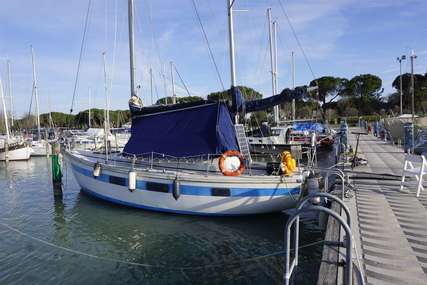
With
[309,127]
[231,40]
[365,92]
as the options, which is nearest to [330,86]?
[365,92]

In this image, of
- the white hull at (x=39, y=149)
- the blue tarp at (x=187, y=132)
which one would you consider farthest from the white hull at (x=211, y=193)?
the white hull at (x=39, y=149)

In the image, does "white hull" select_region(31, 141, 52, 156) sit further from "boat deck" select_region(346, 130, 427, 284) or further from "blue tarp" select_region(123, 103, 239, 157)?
"boat deck" select_region(346, 130, 427, 284)

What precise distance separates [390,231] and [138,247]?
6620 millimetres

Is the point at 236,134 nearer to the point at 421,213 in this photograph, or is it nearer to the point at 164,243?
the point at 164,243

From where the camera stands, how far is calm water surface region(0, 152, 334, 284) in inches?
342

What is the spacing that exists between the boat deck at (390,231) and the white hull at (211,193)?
2.25 metres

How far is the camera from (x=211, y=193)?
1225 cm

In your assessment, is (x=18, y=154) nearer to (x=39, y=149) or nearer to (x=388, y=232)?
(x=39, y=149)

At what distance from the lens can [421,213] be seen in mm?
8477

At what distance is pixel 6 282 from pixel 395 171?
13412 mm

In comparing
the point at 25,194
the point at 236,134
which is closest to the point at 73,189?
the point at 25,194

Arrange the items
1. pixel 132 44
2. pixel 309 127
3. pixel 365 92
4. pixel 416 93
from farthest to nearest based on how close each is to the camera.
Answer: pixel 365 92
pixel 416 93
pixel 309 127
pixel 132 44

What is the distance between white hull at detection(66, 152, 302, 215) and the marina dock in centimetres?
220

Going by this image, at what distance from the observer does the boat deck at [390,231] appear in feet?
18.1
